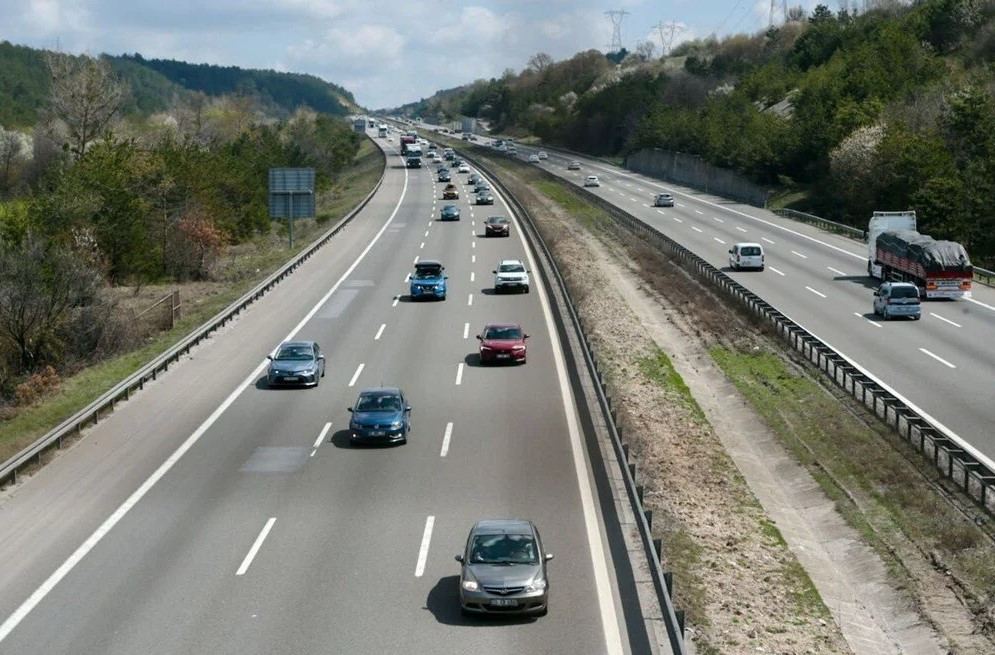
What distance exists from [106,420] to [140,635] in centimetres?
1693

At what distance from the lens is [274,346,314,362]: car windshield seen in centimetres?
4028

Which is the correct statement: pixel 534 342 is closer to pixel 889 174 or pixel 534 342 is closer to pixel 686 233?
pixel 686 233

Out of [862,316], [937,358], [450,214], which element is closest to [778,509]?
[937,358]

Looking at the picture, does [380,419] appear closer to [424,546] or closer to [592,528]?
[424,546]

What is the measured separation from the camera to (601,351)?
152 ft

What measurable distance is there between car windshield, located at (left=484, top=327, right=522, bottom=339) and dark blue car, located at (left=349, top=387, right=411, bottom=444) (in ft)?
32.8

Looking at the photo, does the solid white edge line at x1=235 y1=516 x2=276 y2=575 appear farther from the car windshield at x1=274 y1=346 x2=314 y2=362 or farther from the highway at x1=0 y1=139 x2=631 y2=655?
the car windshield at x1=274 y1=346 x2=314 y2=362

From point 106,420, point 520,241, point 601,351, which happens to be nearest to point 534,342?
point 601,351

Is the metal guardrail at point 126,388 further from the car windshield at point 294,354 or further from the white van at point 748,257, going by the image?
the white van at point 748,257

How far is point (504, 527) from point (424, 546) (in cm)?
308

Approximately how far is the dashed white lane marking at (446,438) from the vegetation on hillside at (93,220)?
16.7 m

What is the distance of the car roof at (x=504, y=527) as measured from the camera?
848 inches

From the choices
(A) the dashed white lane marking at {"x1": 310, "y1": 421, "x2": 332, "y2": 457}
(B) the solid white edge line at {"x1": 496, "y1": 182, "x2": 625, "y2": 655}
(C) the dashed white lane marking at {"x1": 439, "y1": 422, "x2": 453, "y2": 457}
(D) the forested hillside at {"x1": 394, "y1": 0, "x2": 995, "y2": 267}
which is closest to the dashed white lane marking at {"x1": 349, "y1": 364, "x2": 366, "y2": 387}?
(A) the dashed white lane marking at {"x1": 310, "y1": 421, "x2": 332, "y2": 457}

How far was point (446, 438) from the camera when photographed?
3319 centimetres
